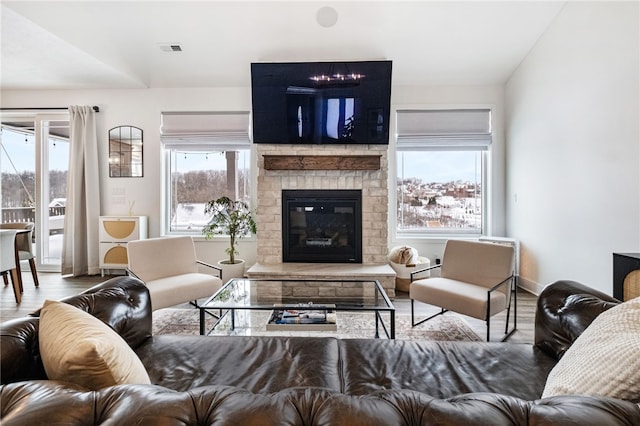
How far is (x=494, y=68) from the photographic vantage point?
4.05 meters

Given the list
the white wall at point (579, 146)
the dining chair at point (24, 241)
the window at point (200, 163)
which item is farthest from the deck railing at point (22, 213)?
the white wall at point (579, 146)

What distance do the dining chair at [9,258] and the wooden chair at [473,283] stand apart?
428 centimetres

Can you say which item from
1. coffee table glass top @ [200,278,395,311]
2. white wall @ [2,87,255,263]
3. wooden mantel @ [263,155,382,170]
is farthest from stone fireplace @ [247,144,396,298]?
coffee table glass top @ [200,278,395,311]

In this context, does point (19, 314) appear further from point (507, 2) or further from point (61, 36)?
point (507, 2)

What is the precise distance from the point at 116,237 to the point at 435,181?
468cm

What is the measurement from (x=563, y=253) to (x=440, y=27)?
9.18ft

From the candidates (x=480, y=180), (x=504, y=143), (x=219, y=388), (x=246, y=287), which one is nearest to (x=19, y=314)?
(x=246, y=287)

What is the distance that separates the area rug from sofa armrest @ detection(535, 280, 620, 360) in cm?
119

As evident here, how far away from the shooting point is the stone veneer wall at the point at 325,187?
3887 millimetres

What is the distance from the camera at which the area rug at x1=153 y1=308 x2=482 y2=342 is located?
93.8 inches

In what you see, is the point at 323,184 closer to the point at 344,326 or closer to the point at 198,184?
the point at 344,326

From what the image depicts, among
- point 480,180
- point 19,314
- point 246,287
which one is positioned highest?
point 480,180

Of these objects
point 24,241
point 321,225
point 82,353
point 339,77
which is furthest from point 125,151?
→ point 82,353

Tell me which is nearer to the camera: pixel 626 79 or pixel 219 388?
pixel 219 388
